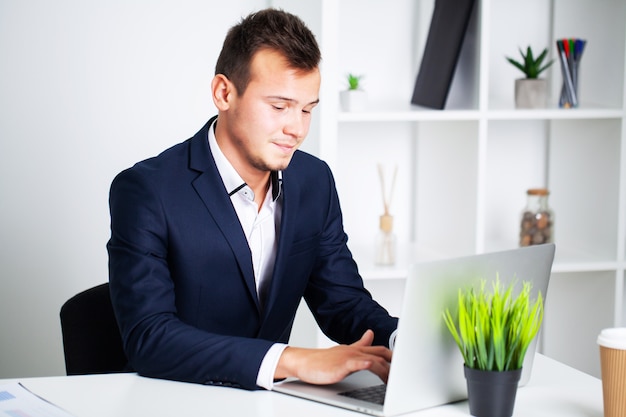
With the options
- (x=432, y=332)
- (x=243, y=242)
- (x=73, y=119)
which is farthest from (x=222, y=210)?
(x=73, y=119)

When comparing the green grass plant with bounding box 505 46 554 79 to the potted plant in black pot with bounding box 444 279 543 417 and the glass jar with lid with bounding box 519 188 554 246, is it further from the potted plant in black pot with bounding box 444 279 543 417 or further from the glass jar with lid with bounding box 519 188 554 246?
the potted plant in black pot with bounding box 444 279 543 417

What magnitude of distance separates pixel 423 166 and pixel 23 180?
137 cm

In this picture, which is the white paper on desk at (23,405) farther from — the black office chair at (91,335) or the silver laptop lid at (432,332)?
the silver laptop lid at (432,332)

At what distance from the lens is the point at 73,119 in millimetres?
2918

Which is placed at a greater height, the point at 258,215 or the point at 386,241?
the point at 258,215

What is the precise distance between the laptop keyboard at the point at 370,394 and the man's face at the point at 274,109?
0.57m

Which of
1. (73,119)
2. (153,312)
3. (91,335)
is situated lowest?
(91,335)

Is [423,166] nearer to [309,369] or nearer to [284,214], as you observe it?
[284,214]

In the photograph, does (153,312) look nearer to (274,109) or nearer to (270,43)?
(274,109)

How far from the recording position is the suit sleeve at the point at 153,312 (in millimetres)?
1562

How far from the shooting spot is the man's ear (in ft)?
6.43

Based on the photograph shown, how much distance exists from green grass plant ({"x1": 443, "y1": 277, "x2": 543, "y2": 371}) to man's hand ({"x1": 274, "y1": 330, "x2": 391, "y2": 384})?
8.3 inches

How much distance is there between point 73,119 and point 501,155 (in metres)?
1.52

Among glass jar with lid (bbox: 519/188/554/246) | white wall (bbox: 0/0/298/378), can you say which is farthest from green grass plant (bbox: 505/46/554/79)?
white wall (bbox: 0/0/298/378)
